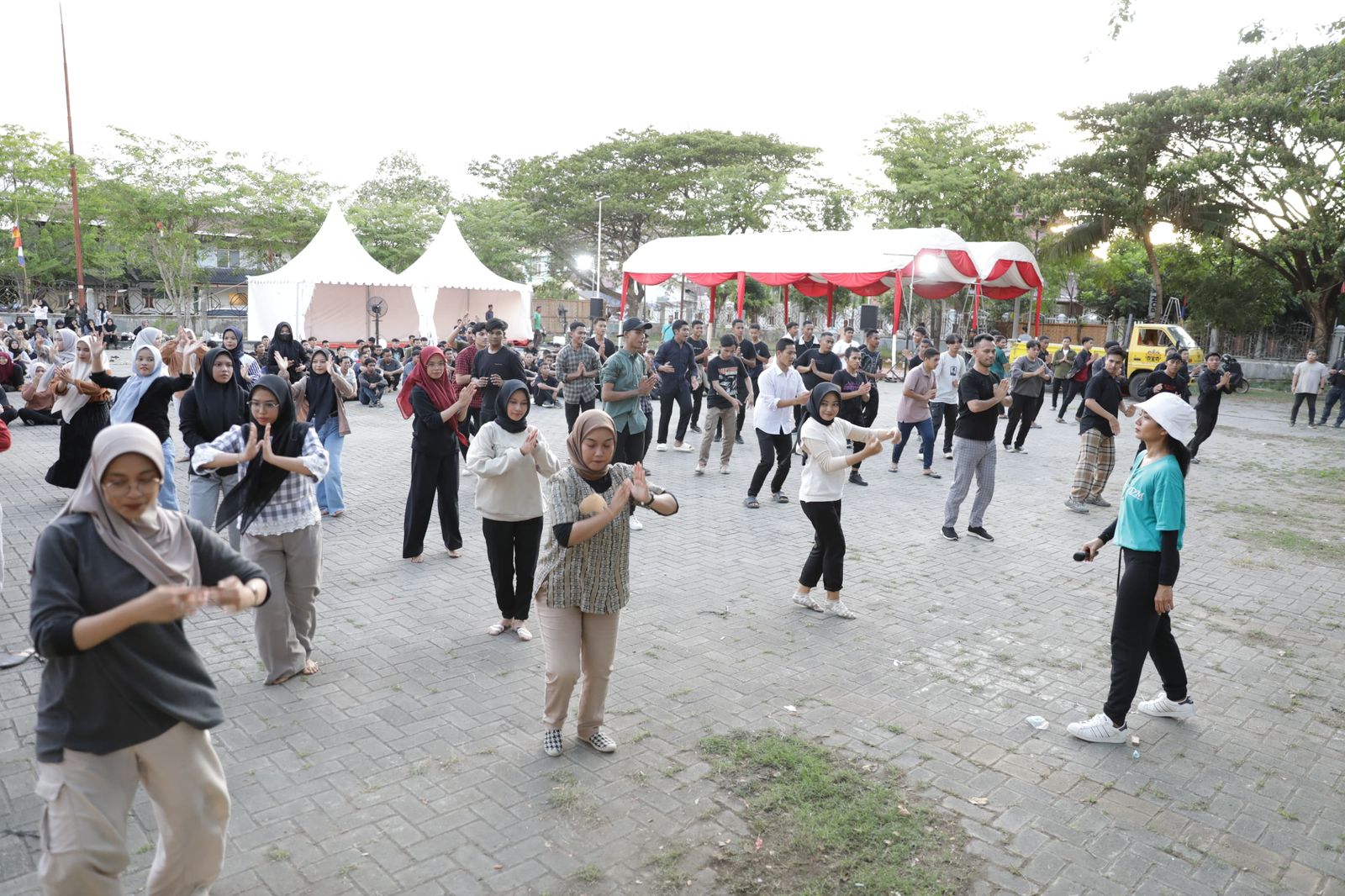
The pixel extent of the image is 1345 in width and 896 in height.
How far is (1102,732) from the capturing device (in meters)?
4.39

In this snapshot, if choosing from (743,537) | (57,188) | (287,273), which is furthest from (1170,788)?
(57,188)

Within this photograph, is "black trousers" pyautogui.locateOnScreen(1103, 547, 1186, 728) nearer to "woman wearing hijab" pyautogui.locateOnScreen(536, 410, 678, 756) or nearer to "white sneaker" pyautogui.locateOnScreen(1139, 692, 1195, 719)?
"white sneaker" pyautogui.locateOnScreen(1139, 692, 1195, 719)

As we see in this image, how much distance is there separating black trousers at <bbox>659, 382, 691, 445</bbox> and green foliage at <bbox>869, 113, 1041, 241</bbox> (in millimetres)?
21808

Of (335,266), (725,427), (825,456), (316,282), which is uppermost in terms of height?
(335,266)

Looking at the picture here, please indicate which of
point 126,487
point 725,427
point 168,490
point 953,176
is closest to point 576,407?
point 725,427

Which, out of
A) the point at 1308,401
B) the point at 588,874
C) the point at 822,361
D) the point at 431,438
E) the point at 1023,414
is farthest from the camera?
the point at 1308,401

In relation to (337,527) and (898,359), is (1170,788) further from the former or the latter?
(898,359)

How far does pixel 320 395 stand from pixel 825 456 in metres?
4.77

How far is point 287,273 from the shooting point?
1042 inches

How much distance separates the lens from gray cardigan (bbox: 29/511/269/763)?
238 centimetres

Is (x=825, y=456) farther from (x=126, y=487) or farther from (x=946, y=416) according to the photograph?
(x=946, y=416)

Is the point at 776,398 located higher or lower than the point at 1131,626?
higher

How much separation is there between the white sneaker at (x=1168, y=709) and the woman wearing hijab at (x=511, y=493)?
3495mm

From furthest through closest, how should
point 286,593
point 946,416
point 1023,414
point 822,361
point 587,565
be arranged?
point 1023,414, point 946,416, point 822,361, point 286,593, point 587,565
